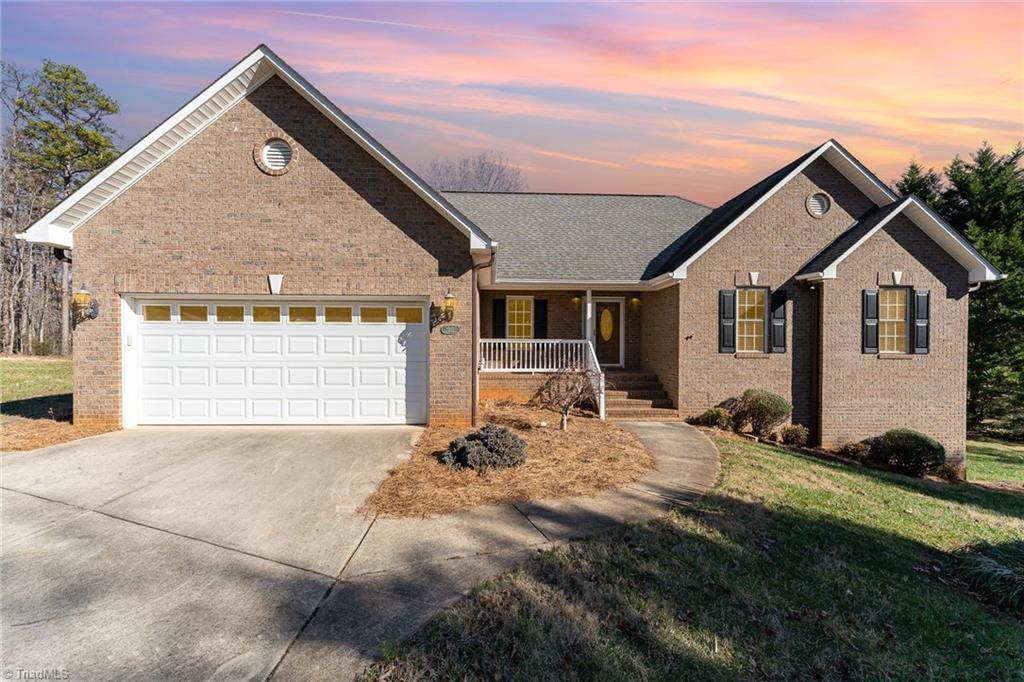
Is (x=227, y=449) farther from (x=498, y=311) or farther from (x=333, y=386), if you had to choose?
(x=498, y=311)

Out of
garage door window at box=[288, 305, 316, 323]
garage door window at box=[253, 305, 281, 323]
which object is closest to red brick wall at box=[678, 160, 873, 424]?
garage door window at box=[288, 305, 316, 323]

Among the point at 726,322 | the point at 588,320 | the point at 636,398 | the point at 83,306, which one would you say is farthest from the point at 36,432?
the point at 726,322

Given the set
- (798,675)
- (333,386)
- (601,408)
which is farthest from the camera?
(601,408)

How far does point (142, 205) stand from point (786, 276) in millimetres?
14854

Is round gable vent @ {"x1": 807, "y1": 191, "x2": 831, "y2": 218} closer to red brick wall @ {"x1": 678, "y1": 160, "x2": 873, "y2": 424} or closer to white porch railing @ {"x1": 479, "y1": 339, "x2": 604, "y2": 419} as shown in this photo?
red brick wall @ {"x1": 678, "y1": 160, "x2": 873, "y2": 424}

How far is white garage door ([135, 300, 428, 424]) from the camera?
10102 millimetres

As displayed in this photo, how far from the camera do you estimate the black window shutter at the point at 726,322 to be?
515 inches

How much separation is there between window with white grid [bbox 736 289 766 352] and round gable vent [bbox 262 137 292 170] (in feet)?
37.0

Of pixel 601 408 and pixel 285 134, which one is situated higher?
pixel 285 134

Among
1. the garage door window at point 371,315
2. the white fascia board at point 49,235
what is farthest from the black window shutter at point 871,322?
the white fascia board at point 49,235

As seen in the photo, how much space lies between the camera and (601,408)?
12.3 meters

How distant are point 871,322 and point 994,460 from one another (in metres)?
9.07

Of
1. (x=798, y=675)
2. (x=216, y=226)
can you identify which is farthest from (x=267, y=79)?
(x=798, y=675)

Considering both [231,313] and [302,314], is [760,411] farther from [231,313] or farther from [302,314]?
[231,313]
